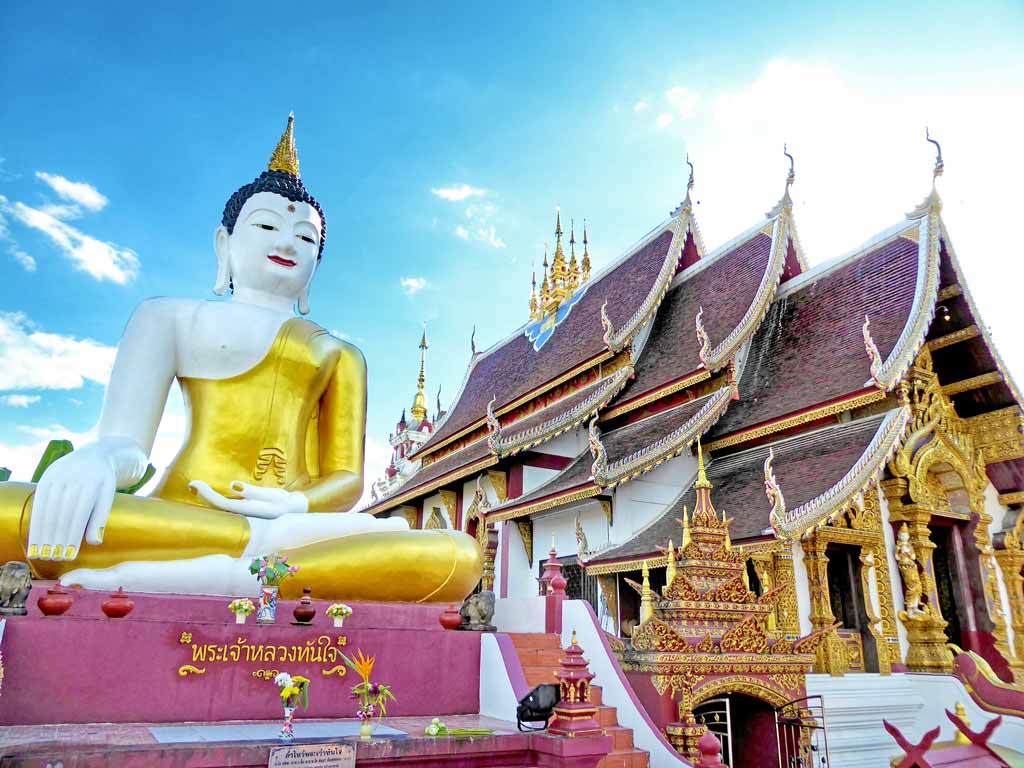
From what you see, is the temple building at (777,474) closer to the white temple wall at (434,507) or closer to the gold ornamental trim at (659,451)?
the gold ornamental trim at (659,451)

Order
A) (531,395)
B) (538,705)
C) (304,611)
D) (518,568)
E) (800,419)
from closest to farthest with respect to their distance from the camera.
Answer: (538,705), (304,611), (800,419), (518,568), (531,395)

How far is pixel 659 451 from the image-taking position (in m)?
8.19

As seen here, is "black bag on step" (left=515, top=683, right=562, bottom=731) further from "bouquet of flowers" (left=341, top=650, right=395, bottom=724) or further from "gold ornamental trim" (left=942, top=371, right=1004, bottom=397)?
"gold ornamental trim" (left=942, top=371, right=1004, bottom=397)

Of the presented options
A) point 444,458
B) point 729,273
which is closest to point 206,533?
point 729,273

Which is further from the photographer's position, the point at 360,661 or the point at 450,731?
the point at 360,661

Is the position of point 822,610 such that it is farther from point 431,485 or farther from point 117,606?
point 431,485

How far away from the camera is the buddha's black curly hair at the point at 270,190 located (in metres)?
5.40

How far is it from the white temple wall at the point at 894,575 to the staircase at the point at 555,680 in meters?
4.22

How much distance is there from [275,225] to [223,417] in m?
1.42

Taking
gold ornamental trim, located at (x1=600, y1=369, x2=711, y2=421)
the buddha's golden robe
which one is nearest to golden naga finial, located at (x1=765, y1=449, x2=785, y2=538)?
gold ornamental trim, located at (x1=600, y1=369, x2=711, y2=421)

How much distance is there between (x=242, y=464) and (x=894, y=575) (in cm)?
661

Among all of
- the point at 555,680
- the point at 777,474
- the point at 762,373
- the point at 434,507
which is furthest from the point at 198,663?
the point at 434,507

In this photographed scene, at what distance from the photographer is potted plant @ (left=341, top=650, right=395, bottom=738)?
3.33 meters

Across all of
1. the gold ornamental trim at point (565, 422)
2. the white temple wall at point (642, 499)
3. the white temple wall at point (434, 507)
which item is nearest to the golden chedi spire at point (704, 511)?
the white temple wall at point (642, 499)
